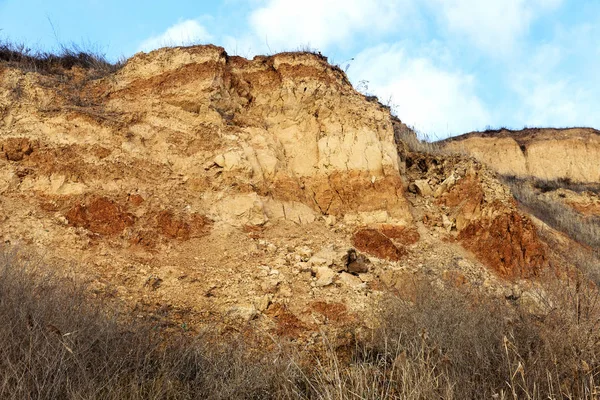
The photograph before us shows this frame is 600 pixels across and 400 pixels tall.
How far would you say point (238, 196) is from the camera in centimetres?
916

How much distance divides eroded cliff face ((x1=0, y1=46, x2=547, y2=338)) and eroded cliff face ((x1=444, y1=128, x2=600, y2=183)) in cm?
1853

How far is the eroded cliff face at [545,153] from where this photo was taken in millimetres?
28344

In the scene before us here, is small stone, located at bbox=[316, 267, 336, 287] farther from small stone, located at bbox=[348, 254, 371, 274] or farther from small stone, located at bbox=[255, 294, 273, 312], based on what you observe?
small stone, located at bbox=[255, 294, 273, 312]

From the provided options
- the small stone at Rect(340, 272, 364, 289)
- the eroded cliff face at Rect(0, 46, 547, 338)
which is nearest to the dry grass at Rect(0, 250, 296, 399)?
the eroded cliff face at Rect(0, 46, 547, 338)

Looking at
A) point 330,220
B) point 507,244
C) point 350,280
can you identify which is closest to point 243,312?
point 350,280

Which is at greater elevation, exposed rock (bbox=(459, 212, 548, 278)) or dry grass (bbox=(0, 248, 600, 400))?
exposed rock (bbox=(459, 212, 548, 278))

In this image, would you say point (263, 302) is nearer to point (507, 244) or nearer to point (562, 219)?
point (507, 244)

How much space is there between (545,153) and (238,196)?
83.3 ft

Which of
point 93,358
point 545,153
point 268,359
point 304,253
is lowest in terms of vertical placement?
point 268,359

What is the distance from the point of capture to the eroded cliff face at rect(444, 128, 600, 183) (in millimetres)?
28344

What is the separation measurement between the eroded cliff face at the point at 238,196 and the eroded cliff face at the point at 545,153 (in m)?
18.5

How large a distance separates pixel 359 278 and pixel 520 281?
3454 millimetres

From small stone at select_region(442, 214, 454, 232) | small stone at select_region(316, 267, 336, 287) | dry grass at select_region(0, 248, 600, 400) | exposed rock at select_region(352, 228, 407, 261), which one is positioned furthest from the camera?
small stone at select_region(442, 214, 454, 232)

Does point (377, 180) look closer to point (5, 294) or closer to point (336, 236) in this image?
point (336, 236)
